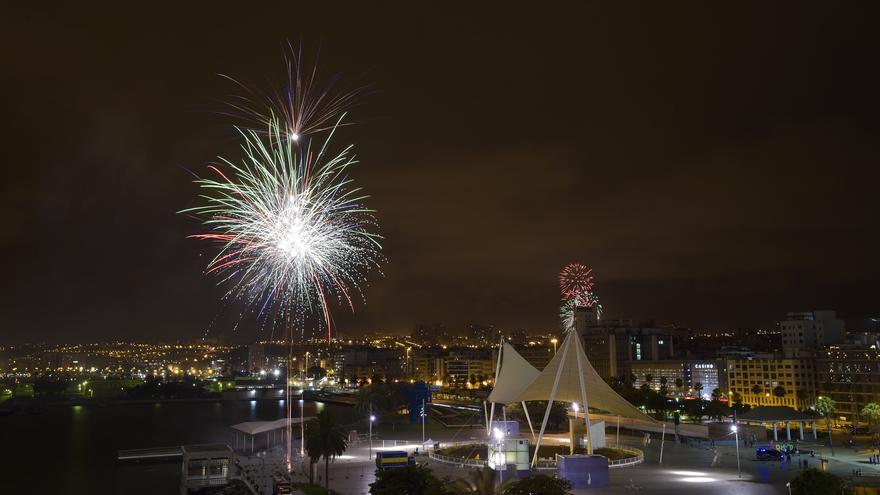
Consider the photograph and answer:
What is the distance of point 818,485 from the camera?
18844mm

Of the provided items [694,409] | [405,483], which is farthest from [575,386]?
[694,409]

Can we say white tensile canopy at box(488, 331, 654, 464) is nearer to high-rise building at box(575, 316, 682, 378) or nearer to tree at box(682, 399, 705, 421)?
tree at box(682, 399, 705, 421)

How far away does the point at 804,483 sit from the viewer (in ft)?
63.0

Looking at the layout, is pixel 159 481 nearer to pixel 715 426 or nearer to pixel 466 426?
pixel 466 426

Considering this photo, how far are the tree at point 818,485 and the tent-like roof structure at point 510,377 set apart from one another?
25.1 meters

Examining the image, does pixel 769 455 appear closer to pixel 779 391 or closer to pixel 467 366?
pixel 779 391

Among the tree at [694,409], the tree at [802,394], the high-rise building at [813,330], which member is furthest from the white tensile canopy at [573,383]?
the high-rise building at [813,330]

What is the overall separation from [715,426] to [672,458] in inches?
440

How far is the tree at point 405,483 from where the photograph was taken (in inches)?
839

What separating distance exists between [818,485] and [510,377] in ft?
94.0

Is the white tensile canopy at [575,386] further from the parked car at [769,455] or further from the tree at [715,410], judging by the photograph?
the tree at [715,410]

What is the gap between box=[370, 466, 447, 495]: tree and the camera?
69.9 ft

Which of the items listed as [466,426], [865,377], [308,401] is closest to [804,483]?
[466,426]

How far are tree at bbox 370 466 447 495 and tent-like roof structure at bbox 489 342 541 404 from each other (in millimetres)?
22460
